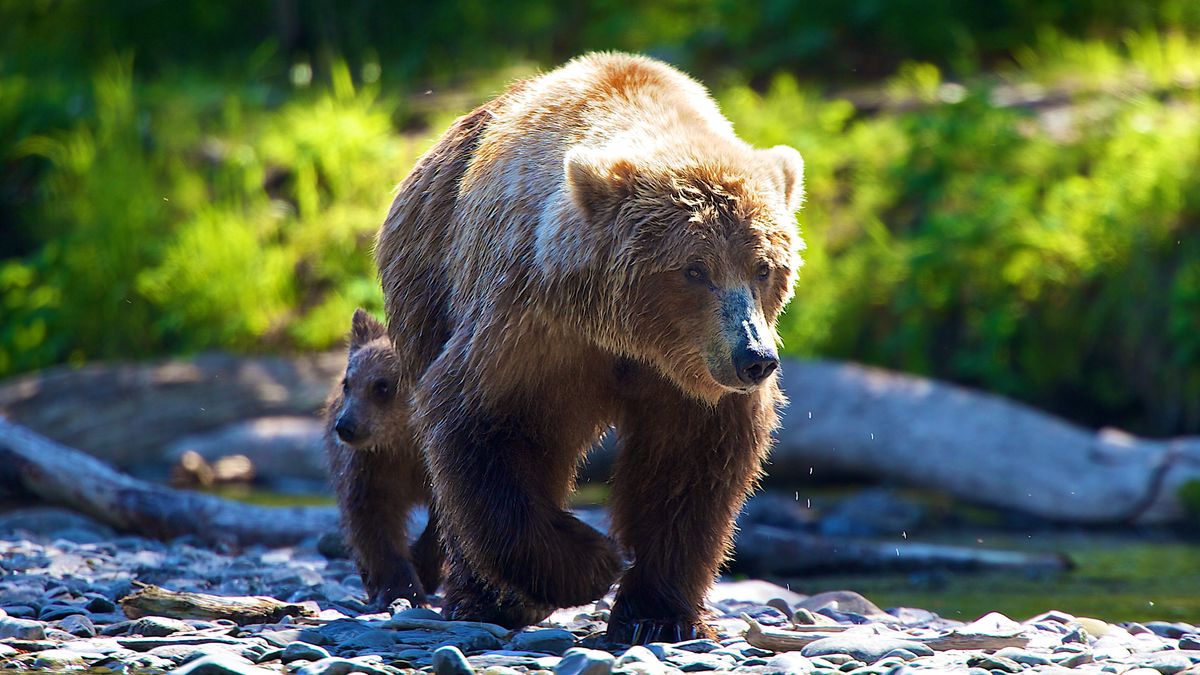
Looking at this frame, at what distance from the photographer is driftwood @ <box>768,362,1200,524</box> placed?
906 centimetres

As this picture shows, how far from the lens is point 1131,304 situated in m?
10.6

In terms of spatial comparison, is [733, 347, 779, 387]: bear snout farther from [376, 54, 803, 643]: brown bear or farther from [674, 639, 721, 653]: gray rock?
[674, 639, 721, 653]: gray rock

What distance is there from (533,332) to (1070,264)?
24.4 feet

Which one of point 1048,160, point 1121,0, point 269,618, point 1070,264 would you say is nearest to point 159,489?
A: point 269,618

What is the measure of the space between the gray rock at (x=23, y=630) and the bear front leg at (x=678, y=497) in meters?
1.83

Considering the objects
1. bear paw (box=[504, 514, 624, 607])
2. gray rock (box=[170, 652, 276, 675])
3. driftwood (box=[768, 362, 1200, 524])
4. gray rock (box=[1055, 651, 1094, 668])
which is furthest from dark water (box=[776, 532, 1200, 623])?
gray rock (box=[170, 652, 276, 675])

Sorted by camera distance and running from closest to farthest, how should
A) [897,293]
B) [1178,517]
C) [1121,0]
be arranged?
1. [1178,517]
2. [897,293]
3. [1121,0]

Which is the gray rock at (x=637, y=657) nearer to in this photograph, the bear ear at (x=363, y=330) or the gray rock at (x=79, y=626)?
the gray rock at (x=79, y=626)

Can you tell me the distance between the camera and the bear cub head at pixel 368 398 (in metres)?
5.73

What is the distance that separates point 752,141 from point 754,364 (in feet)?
32.1

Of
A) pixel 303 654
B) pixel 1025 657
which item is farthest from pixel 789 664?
pixel 303 654

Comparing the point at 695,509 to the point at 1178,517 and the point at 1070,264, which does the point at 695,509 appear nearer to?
the point at 1178,517

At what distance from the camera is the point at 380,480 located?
5902 millimetres

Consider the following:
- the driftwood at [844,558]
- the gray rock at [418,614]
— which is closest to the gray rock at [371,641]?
the gray rock at [418,614]
